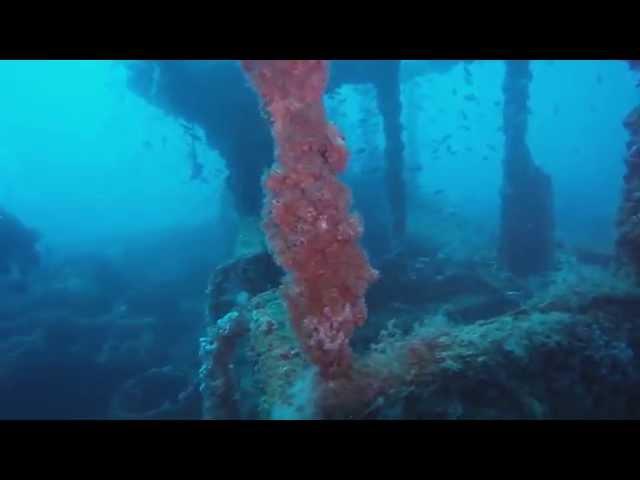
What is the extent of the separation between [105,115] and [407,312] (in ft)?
574

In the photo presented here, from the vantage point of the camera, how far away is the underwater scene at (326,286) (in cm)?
555

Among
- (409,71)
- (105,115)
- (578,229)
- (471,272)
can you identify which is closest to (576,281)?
(471,272)

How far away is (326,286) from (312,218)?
71 centimetres

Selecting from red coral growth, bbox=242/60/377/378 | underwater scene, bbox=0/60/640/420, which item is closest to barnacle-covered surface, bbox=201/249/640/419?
underwater scene, bbox=0/60/640/420

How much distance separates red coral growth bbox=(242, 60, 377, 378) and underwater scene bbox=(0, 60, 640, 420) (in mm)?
16

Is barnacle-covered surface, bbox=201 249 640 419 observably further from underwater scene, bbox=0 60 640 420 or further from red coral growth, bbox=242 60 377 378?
red coral growth, bbox=242 60 377 378

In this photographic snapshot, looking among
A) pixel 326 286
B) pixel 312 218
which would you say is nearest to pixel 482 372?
pixel 326 286

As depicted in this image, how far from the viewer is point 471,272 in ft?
46.6

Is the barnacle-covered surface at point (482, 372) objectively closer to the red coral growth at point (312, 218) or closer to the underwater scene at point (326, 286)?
the underwater scene at point (326, 286)

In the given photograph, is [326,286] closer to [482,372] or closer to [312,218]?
[312,218]

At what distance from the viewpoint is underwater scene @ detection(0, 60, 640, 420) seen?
18.2 feet

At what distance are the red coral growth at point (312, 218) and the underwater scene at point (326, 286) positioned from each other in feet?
0.05
